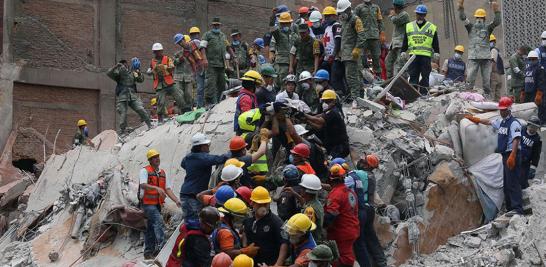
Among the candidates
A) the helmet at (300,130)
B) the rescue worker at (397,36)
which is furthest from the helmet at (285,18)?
the helmet at (300,130)

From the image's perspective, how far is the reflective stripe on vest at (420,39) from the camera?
18000mm

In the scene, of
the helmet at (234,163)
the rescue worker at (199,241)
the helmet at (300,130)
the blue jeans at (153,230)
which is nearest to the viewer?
the rescue worker at (199,241)

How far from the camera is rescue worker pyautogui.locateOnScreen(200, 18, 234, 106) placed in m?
19.0

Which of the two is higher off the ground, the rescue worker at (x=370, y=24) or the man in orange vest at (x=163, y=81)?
the rescue worker at (x=370, y=24)

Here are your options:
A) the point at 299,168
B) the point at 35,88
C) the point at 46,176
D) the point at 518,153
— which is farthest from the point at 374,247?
the point at 35,88

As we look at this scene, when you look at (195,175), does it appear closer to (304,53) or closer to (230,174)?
(230,174)

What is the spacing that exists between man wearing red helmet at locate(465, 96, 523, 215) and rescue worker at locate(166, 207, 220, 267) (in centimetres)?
511

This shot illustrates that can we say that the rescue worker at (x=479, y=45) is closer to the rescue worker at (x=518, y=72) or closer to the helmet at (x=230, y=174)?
the rescue worker at (x=518, y=72)

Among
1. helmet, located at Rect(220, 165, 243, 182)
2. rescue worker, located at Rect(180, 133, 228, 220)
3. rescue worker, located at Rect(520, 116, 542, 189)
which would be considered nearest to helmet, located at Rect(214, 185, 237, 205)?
helmet, located at Rect(220, 165, 243, 182)

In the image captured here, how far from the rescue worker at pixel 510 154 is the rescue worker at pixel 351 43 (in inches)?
109

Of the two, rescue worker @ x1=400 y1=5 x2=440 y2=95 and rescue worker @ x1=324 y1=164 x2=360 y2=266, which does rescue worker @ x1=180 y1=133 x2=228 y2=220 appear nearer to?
rescue worker @ x1=324 y1=164 x2=360 y2=266

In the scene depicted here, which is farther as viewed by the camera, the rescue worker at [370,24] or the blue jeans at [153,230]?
the rescue worker at [370,24]

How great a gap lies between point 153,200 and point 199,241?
3678 mm

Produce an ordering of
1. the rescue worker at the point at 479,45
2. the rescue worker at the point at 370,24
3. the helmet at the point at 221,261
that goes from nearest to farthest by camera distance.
A: the helmet at the point at 221,261 → the rescue worker at the point at 370,24 → the rescue worker at the point at 479,45
